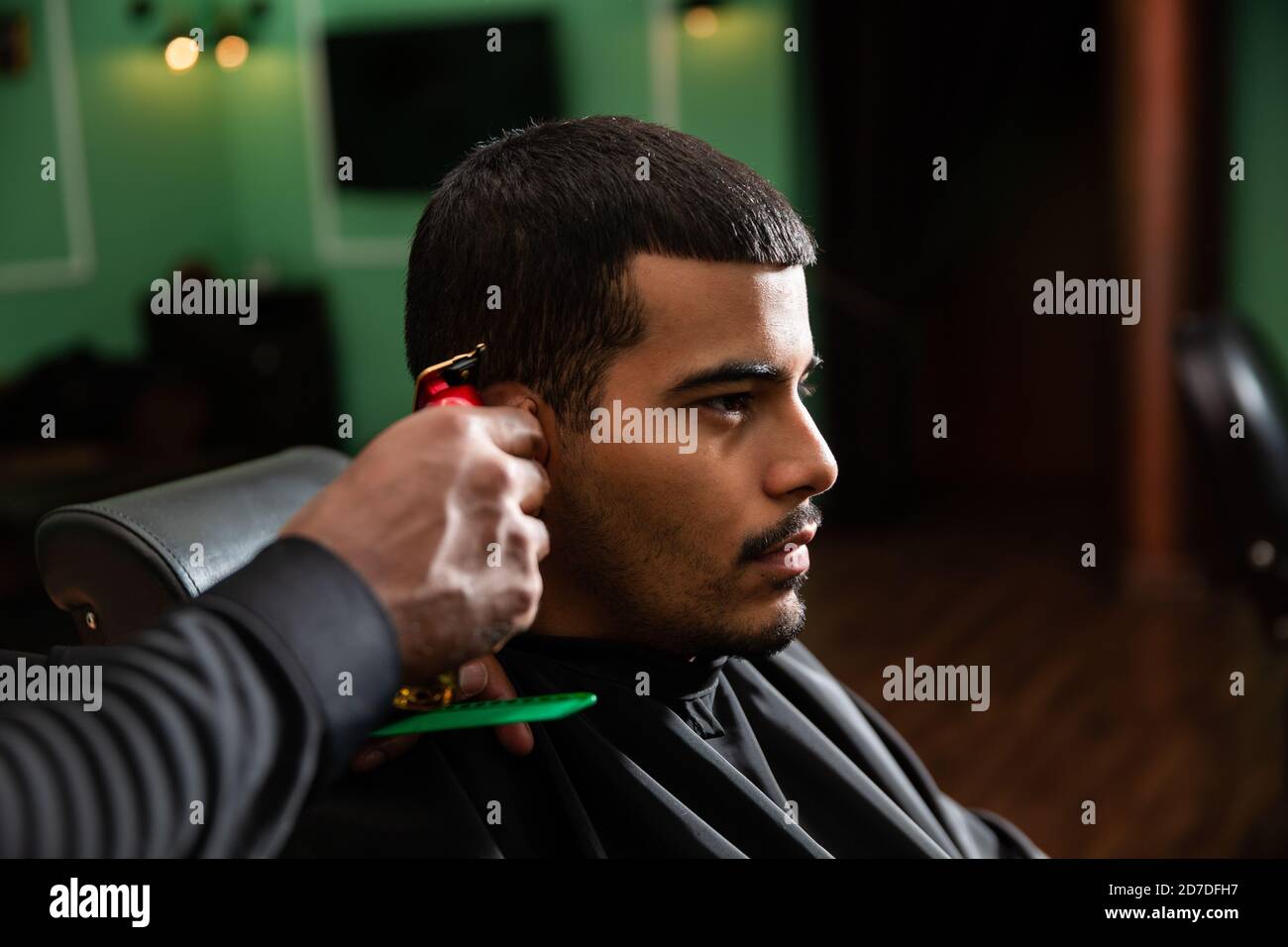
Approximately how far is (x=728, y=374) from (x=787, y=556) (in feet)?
0.57

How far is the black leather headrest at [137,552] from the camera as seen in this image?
1081 millimetres

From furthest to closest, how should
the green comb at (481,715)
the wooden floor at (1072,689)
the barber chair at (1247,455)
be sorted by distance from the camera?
the wooden floor at (1072,689), the barber chair at (1247,455), the green comb at (481,715)

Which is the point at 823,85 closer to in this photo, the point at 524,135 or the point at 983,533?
the point at 983,533

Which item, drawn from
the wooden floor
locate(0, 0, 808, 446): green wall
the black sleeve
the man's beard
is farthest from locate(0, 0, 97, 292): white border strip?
the black sleeve

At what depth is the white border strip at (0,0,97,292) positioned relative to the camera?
518 cm

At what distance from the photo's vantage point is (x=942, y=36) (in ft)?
17.4

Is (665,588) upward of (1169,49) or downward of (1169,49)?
downward

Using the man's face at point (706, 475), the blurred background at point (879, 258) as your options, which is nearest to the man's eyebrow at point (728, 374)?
the man's face at point (706, 475)

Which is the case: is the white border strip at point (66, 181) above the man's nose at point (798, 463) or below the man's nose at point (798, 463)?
above

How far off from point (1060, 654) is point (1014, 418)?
7.69 ft

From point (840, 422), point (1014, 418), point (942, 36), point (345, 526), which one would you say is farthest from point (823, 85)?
point (345, 526)

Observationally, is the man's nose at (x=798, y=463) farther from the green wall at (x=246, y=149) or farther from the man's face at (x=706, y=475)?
the green wall at (x=246, y=149)

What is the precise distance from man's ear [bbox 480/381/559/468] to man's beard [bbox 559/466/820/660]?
58 millimetres

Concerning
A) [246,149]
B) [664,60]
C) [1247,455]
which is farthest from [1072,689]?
[246,149]
